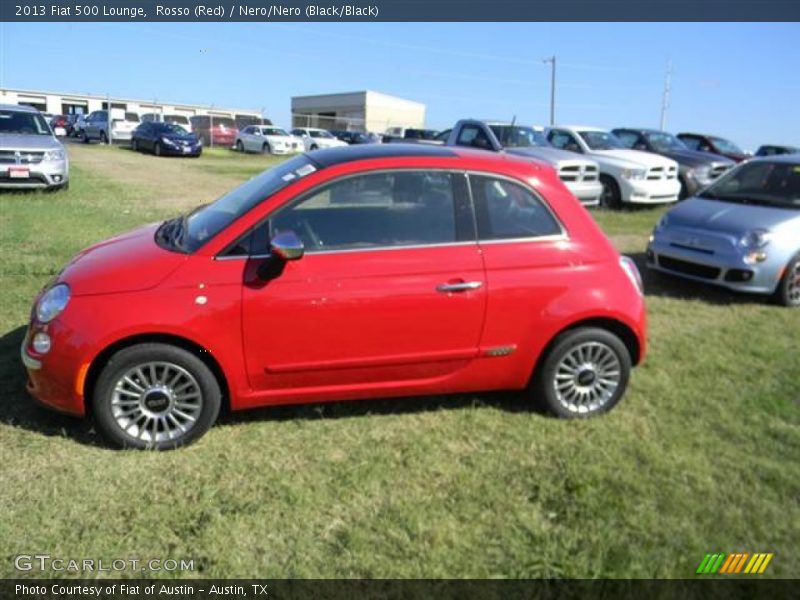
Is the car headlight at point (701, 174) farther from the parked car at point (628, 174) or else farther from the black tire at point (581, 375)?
the black tire at point (581, 375)

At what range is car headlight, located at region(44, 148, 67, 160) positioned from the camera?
11.9 meters

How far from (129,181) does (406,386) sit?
14698mm

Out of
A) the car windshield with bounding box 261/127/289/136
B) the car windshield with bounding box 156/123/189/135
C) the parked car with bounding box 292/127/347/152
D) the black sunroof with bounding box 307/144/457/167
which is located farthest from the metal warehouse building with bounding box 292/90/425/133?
the black sunroof with bounding box 307/144/457/167

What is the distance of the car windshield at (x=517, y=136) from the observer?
563 inches

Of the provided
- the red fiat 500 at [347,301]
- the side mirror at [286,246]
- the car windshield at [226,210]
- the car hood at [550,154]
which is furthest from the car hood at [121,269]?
the car hood at [550,154]

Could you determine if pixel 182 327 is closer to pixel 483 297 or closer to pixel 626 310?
pixel 483 297

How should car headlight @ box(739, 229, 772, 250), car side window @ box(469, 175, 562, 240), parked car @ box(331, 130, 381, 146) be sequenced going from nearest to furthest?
car side window @ box(469, 175, 562, 240) < car headlight @ box(739, 229, 772, 250) < parked car @ box(331, 130, 381, 146)

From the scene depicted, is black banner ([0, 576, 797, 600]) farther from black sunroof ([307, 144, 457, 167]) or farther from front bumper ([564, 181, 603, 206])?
front bumper ([564, 181, 603, 206])

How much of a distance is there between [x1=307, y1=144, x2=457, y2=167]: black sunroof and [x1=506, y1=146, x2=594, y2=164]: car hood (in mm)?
8797

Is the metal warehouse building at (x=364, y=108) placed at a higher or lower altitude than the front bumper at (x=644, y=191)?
higher

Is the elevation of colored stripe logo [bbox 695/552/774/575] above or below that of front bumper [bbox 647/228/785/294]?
below

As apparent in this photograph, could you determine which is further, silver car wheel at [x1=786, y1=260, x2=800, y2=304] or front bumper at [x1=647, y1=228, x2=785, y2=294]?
silver car wheel at [x1=786, y1=260, x2=800, y2=304]

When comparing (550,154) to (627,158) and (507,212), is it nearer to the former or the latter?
(627,158)

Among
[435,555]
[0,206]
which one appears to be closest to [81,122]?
[0,206]
